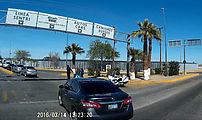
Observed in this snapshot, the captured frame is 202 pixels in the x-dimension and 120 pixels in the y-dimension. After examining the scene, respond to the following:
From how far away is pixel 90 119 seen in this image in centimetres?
406

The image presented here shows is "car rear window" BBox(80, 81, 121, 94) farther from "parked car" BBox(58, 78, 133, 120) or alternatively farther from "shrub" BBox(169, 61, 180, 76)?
"shrub" BBox(169, 61, 180, 76)

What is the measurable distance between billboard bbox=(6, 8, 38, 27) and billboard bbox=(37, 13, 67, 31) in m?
0.54

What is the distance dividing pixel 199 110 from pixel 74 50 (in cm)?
2248

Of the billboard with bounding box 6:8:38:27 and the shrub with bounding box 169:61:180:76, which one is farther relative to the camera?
the shrub with bounding box 169:61:180:76

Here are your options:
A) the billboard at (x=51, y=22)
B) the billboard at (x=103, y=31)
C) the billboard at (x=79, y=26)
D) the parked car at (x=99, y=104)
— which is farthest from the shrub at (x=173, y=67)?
the parked car at (x=99, y=104)

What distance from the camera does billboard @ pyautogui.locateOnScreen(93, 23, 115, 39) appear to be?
17391 mm

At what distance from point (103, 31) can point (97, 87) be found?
13713mm

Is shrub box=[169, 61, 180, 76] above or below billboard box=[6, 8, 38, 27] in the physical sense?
below

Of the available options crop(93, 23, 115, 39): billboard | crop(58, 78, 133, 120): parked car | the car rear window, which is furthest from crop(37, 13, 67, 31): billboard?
crop(58, 78, 133, 120): parked car

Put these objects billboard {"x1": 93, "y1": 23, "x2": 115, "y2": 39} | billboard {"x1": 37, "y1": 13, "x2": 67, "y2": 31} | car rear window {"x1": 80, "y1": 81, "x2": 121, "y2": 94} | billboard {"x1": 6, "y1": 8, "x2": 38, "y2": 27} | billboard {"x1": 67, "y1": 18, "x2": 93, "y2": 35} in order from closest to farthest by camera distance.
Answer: car rear window {"x1": 80, "y1": 81, "x2": 121, "y2": 94} → billboard {"x1": 6, "y1": 8, "x2": 38, "y2": 27} → billboard {"x1": 37, "y1": 13, "x2": 67, "y2": 31} → billboard {"x1": 67, "y1": 18, "x2": 93, "y2": 35} → billboard {"x1": 93, "y1": 23, "x2": 115, "y2": 39}

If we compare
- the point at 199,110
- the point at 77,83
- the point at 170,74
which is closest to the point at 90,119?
the point at 77,83

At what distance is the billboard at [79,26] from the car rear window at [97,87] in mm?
11628

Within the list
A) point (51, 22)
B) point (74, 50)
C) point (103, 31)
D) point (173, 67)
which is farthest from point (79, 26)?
point (173, 67)

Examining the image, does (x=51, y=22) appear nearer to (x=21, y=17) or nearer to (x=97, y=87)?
(x=21, y=17)
